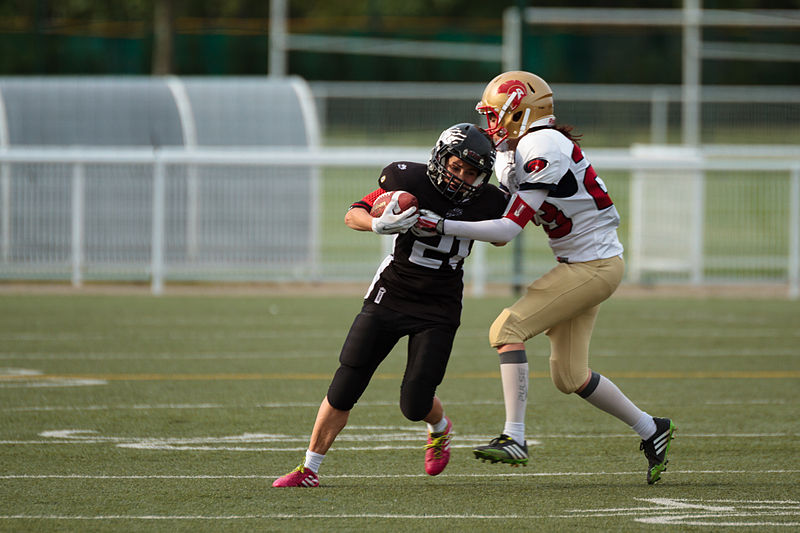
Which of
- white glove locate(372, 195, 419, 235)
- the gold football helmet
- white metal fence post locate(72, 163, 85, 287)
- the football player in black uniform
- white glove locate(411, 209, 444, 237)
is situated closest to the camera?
white glove locate(372, 195, 419, 235)

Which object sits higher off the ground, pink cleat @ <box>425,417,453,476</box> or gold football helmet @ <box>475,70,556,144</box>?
gold football helmet @ <box>475,70,556,144</box>

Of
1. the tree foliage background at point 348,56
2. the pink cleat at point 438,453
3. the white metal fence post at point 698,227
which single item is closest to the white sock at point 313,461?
the pink cleat at point 438,453

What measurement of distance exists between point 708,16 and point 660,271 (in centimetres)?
961

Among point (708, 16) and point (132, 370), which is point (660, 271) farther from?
point (708, 16)

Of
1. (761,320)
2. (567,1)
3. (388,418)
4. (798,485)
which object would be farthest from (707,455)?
(567,1)

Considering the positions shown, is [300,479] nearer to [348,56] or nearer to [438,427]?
[438,427]

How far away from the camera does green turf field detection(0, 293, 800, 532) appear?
16.7ft

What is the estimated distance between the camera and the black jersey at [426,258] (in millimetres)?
5527

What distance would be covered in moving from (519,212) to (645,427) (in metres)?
1.18

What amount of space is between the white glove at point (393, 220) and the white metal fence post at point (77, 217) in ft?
32.3

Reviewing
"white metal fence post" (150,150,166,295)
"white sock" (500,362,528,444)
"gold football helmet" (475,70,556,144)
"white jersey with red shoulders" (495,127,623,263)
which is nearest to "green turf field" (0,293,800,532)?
"white sock" (500,362,528,444)

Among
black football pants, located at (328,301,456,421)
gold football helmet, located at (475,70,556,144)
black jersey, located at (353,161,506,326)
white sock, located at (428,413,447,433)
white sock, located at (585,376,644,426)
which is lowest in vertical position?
white sock, located at (428,413,447,433)

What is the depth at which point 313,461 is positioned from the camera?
5547mm

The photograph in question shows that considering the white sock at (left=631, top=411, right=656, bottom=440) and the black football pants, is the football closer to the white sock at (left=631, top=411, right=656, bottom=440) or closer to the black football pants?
the black football pants
